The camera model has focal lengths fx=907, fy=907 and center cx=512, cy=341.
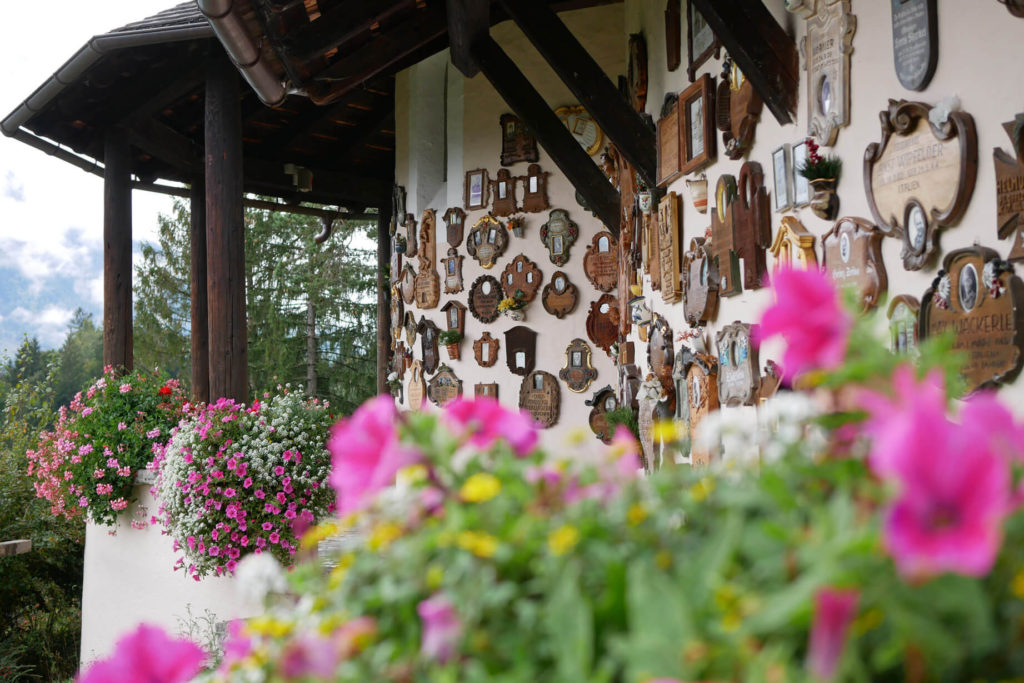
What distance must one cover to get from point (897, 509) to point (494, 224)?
19.9 feet

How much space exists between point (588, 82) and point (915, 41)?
2281 mm

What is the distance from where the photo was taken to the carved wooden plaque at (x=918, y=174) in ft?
6.46

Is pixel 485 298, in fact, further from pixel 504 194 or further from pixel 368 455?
pixel 368 455

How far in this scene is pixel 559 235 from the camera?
614cm

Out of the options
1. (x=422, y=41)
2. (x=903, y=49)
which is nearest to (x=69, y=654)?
(x=422, y=41)

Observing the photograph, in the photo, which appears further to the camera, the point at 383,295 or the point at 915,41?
the point at 383,295

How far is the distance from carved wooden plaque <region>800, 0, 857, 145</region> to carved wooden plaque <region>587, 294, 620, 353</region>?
318 centimetres

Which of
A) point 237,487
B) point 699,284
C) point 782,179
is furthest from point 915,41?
point 237,487

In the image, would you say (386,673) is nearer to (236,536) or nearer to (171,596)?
(236,536)

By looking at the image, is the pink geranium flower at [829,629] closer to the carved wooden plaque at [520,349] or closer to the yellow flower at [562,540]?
the yellow flower at [562,540]

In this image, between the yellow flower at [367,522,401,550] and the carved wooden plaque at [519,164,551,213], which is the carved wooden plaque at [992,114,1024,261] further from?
the carved wooden plaque at [519,164,551,213]

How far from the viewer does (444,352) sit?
21.9 ft

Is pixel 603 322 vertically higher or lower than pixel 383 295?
lower

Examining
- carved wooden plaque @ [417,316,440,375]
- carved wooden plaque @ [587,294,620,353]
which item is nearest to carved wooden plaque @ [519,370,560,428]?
carved wooden plaque @ [587,294,620,353]
